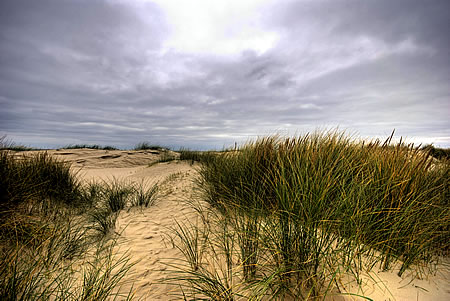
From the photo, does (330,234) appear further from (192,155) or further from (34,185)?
(192,155)

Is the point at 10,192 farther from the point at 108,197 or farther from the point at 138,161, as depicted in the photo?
the point at 138,161

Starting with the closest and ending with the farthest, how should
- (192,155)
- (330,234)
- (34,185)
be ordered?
1. (330,234)
2. (34,185)
3. (192,155)

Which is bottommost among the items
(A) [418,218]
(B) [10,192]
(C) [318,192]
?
(B) [10,192]

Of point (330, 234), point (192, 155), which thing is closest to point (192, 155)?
point (192, 155)

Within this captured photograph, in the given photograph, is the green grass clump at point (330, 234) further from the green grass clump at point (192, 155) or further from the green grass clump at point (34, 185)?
the green grass clump at point (192, 155)

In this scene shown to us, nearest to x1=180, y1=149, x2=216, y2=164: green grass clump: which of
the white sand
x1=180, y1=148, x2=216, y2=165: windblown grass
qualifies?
x1=180, y1=148, x2=216, y2=165: windblown grass

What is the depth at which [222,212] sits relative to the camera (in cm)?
309

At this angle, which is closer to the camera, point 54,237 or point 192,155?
point 54,237

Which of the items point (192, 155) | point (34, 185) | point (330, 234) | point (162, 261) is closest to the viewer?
point (330, 234)

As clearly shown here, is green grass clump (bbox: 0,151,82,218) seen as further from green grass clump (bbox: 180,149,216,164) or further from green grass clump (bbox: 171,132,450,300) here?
green grass clump (bbox: 180,149,216,164)

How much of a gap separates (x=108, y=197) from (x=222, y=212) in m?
2.64

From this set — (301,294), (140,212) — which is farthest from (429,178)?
(140,212)

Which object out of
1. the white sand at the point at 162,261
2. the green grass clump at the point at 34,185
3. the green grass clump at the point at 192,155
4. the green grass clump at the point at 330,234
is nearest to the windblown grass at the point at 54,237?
the green grass clump at the point at 34,185

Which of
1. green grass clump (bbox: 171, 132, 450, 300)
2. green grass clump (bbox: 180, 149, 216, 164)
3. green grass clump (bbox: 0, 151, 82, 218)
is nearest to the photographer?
green grass clump (bbox: 171, 132, 450, 300)
